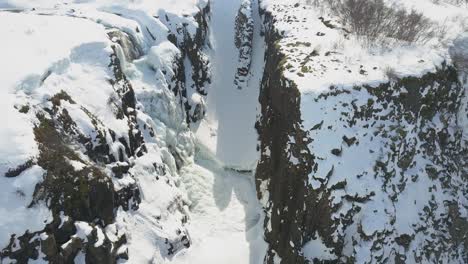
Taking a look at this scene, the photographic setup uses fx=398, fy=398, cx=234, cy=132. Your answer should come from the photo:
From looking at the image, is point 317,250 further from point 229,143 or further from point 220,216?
point 229,143

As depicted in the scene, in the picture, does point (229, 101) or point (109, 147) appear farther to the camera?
point (229, 101)

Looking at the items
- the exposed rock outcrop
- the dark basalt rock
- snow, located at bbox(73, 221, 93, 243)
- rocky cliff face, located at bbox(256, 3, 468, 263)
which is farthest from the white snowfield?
the exposed rock outcrop

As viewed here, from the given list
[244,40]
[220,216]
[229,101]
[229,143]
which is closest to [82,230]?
[220,216]

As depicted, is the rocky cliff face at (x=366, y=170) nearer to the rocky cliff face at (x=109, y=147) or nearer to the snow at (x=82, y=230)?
the rocky cliff face at (x=109, y=147)

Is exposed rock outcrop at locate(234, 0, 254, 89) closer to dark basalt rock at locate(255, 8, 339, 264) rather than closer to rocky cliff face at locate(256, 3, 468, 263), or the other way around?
dark basalt rock at locate(255, 8, 339, 264)

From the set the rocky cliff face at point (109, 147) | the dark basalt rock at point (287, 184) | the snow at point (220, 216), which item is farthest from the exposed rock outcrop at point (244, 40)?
the snow at point (220, 216)

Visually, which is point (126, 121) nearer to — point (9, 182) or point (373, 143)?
point (9, 182)

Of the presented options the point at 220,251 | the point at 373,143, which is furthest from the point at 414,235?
the point at 220,251
